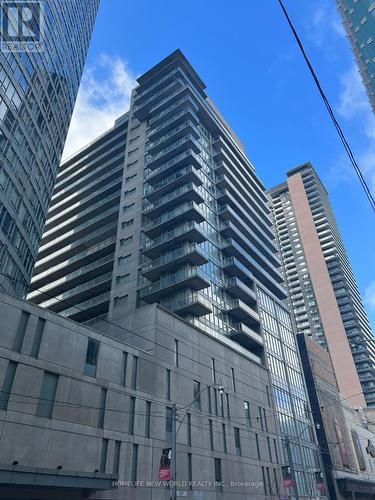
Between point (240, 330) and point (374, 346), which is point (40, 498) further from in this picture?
point (374, 346)

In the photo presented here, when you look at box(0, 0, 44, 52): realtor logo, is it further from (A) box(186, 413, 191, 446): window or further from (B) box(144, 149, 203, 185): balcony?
(A) box(186, 413, 191, 446): window

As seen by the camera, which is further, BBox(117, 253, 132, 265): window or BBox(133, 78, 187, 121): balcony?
BBox(133, 78, 187, 121): balcony

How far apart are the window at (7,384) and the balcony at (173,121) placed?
5171 centimetres

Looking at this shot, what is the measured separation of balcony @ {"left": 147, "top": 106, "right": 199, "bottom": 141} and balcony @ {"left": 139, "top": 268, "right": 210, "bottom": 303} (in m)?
29.2

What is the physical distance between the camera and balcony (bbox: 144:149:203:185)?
60.2 meters

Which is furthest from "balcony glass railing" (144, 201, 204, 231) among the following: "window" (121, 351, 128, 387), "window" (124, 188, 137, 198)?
"window" (121, 351, 128, 387)

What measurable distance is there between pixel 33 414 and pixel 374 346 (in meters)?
129

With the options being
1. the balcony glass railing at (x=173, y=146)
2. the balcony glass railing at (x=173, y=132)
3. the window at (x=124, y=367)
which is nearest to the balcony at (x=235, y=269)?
the balcony glass railing at (x=173, y=146)

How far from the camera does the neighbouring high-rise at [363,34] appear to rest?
99.1m

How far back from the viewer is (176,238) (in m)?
52.4

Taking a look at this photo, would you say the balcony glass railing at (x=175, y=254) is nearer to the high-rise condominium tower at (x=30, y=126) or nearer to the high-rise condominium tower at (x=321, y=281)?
the high-rise condominium tower at (x=30, y=126)

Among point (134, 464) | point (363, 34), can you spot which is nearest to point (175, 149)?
point (134, 464)

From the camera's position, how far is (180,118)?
6669 cm

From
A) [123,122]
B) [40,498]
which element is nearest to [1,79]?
[40,498]
